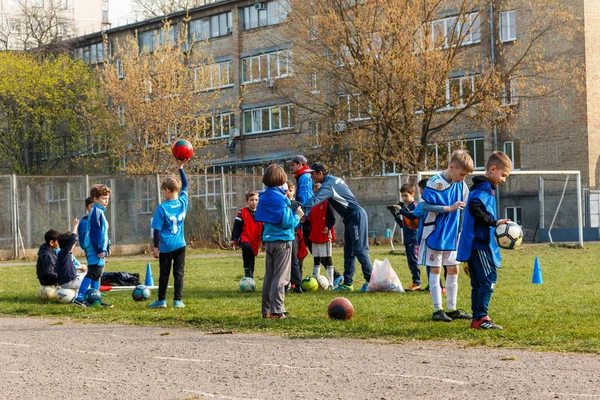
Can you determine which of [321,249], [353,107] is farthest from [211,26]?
[321,249]

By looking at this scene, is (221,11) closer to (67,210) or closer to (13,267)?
(67,210)

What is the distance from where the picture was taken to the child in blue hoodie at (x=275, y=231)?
11.3 m

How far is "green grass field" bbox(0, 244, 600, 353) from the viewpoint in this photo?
9.35m

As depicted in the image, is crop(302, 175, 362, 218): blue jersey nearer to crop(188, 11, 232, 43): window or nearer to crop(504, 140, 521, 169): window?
crop(504, 140, 521, 169): window

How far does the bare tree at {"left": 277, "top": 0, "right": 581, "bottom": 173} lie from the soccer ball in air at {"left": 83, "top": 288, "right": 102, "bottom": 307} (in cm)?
2110

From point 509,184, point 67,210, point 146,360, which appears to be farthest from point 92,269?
point 509,184

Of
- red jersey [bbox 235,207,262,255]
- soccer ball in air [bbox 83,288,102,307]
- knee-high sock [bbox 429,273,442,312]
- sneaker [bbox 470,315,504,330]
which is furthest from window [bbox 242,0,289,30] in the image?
sneaker [bbox 470,315,504,330]

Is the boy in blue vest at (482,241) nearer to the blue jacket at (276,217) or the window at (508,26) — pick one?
the blue jacket at (276,217)

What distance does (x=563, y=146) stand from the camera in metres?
41.9

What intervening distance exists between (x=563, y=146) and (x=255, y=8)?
20.7 metres

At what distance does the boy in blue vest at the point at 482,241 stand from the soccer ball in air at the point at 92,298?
5.74 m

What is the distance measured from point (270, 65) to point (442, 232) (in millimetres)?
31431

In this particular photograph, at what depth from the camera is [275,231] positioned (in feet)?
37.5

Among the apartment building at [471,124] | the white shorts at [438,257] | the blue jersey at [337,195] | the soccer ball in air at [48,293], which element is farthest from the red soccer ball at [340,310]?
the apartment building at [471,124]
